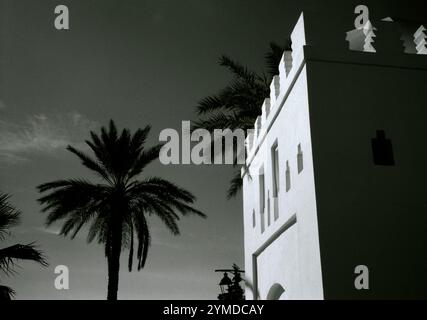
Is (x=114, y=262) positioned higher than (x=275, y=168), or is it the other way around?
(x=275, y=168)


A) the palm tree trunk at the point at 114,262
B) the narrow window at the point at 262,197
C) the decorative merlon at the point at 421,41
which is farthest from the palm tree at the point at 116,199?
the decorative merlon at the point at 421,41

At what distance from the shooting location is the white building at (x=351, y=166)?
6645mm

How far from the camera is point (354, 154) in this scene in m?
7.12

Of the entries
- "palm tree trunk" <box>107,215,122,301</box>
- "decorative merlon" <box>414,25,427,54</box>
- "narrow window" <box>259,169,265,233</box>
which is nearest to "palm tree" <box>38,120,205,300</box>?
"palm tree trunk" <box>107,215,122,301</box>

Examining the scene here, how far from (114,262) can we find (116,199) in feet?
6.19

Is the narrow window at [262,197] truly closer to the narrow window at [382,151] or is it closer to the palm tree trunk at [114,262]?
the narrow window at [382,151]

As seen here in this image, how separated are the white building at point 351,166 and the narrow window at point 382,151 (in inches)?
0.6

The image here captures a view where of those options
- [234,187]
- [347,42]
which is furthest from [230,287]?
[347,42]

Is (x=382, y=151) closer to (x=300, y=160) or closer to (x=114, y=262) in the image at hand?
(x=300, y=160)

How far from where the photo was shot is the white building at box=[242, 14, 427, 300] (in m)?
6.64

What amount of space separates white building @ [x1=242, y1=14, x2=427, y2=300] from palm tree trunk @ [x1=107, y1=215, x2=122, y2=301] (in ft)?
22.5

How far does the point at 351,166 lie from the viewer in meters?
7.05

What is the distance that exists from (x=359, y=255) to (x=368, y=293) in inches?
20.2
